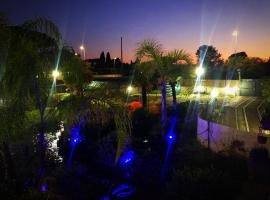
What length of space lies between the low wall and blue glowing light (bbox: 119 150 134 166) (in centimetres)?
373

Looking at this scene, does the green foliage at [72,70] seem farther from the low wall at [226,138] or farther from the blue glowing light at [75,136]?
the low wall at [226,138]

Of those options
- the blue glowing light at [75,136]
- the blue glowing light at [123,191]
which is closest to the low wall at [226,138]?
the blue glowing light at [123,191]

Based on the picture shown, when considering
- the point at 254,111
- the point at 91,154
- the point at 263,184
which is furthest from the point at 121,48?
the point at 263,184

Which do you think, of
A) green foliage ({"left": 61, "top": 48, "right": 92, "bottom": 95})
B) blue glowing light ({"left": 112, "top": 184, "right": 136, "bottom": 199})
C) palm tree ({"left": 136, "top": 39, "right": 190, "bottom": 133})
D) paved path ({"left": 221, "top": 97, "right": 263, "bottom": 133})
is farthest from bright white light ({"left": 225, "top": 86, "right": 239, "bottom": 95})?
green foliage ({"left": 61, "top": 48, "right": 92, "bottom": 95})

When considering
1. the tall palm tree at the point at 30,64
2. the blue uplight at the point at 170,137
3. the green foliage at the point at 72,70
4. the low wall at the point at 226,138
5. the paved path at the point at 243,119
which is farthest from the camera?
the paved path at the point at 243,119

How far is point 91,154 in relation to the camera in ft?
40.4

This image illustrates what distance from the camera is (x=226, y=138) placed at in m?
12.1

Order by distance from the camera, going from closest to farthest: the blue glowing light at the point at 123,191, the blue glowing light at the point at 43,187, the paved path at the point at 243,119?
the blue glowing light at the point at 43,187 < the blue glowing light at the point at 123,191 < the paved path at the point at 243,119

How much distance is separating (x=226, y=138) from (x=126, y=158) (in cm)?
420

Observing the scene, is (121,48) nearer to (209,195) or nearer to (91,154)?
(91,154)

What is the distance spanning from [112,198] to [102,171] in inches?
91.4

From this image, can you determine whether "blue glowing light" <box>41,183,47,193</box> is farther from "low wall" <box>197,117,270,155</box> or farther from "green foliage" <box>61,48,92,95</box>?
"low wall" <box>197,117,270,155</box>

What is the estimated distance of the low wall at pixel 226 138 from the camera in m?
11.0

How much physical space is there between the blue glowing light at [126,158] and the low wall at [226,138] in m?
3.73
